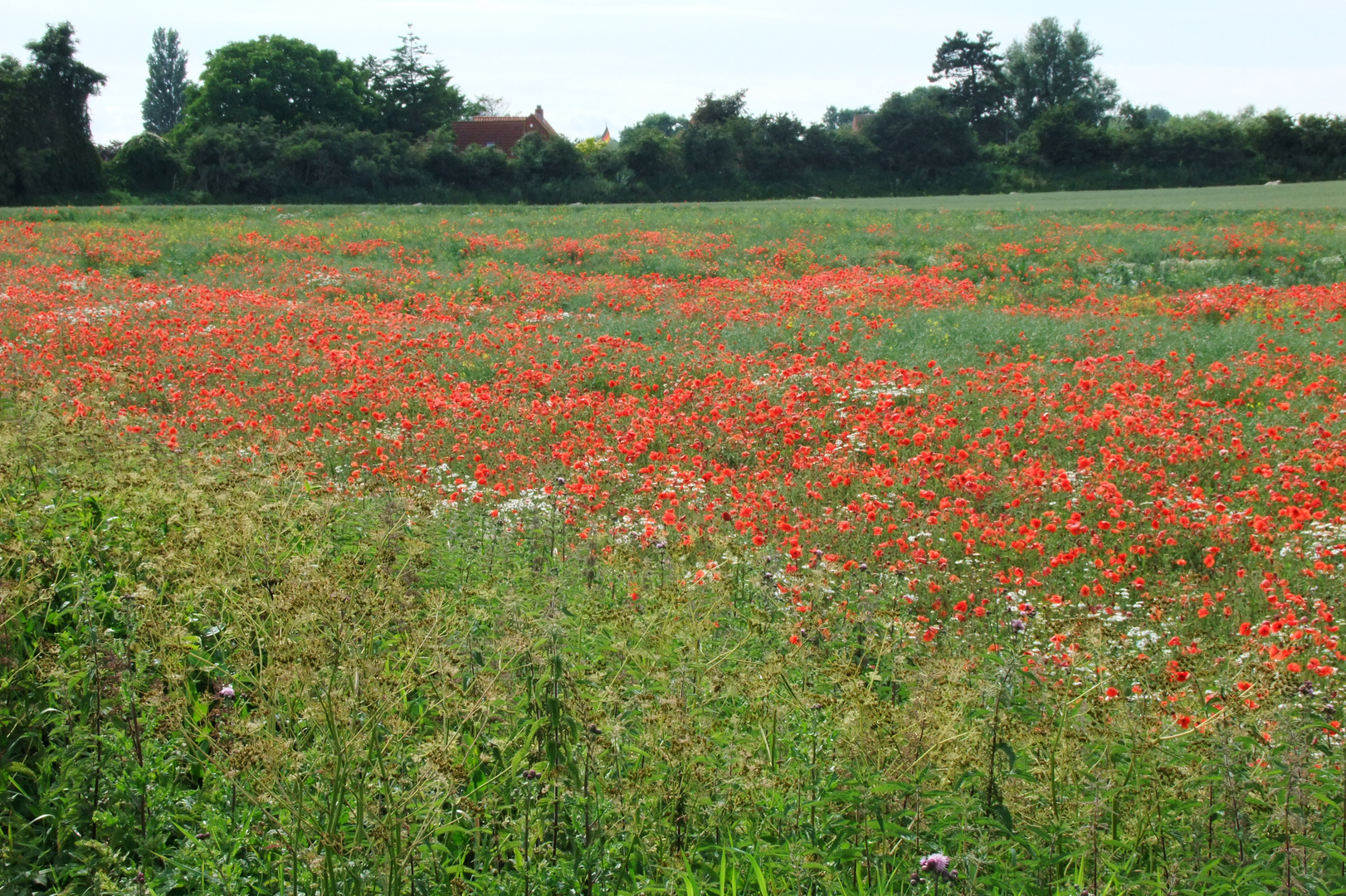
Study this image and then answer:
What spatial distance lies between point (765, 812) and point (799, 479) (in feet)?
16.4

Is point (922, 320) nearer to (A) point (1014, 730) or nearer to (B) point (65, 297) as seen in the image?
(A) point (1014, 730)

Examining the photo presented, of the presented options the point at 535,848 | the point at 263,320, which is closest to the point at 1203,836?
the point at 535,848

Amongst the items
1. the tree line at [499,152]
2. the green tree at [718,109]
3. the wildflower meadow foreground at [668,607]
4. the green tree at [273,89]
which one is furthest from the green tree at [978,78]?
the wildflower meadow foreground at [668,607]

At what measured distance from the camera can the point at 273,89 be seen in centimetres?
6319

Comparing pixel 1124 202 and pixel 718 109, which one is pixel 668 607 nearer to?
pixel 1124 202

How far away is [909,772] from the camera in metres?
2.72

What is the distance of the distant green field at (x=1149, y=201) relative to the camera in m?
32.6

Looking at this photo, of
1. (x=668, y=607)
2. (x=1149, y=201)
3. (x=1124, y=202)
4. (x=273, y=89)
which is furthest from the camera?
(x=273, y=89)

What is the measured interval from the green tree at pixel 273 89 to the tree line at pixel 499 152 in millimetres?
110

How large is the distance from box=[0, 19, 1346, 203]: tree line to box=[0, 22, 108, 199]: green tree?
0.07m

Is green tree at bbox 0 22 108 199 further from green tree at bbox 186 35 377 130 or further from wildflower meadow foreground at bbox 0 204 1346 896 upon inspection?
wildflower meadow foreground at bbox 0 204 1346 896

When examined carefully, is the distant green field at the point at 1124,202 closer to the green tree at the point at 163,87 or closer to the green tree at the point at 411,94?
the green tree at the point at 411,94


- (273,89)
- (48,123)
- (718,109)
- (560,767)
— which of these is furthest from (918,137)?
(560,767)

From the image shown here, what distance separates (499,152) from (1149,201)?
1167 inches
